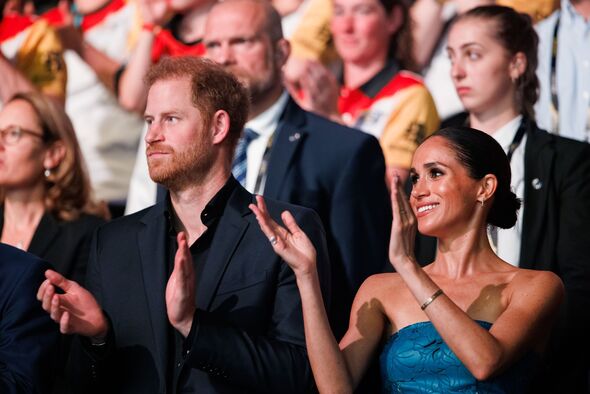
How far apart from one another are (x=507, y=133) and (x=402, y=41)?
3.36 ft

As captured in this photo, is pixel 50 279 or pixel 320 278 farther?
pixel 320 278

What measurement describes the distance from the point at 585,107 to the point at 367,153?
2.90 ft

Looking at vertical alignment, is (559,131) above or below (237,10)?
below

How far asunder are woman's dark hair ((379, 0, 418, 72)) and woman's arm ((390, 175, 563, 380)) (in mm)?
2013

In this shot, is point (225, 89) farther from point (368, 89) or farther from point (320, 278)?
point (368, 89)

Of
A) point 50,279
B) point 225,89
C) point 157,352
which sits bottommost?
point 157,352

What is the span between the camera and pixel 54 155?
13.8 feet

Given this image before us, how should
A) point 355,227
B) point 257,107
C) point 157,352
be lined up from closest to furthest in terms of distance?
point 157,352 < point 355,227 < point 257,107

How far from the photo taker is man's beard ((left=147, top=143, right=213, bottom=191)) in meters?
3.00

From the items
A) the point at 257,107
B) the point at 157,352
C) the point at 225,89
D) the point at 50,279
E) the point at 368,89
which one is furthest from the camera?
the point at 368,89

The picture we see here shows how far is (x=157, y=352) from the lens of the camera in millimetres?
2863

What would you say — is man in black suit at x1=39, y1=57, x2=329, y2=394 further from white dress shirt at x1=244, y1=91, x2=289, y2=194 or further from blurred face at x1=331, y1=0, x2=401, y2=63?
blurred face at x1=331, y1=0, x2=401, y2=63

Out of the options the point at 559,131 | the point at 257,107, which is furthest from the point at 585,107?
the point at 257,107

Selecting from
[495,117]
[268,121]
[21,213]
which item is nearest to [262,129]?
[268,121]
